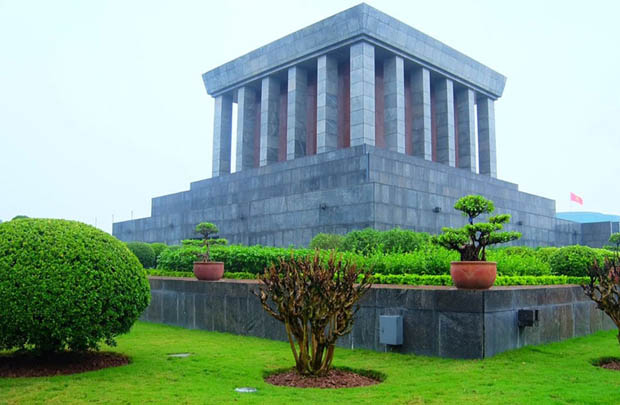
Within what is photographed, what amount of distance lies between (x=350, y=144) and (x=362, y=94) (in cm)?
272

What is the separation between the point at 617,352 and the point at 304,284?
538 centimetres

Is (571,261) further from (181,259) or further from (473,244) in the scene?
(181,259)

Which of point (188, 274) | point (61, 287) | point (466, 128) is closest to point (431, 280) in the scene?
point (61, 287)

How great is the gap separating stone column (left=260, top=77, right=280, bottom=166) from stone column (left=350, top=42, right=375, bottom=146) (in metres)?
7.02

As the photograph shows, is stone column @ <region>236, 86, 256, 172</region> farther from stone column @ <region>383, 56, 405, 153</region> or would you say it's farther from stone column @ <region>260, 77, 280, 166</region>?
stone column @ <region>383, 56, 405, 153</region>

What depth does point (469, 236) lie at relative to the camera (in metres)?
9.04

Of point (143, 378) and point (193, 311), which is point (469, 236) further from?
point (193, 311)

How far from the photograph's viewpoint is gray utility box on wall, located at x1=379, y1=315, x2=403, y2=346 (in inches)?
337

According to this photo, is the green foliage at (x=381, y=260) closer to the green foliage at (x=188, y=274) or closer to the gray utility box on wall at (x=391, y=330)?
the green foliage at (x=188, y=274)

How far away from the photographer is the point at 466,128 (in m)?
39.6

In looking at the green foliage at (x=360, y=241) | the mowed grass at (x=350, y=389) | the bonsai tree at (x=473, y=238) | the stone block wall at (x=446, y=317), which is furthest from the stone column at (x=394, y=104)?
the mowed grass at (x=350, y=389)

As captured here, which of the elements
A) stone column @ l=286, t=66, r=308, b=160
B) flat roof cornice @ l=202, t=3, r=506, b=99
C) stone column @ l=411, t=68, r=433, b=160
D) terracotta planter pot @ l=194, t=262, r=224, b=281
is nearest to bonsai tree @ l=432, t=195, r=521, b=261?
terracotta planter pot @ l=194, t=262, r=224, b=281

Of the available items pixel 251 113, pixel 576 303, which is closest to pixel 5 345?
pixel 576 303

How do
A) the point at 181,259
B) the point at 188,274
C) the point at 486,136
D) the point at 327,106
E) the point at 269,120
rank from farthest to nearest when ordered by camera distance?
1. the point at 486,136
2. the point at 269,120
3. the point at 327,106
4. the point at 181,259
5. the point at 188,274
